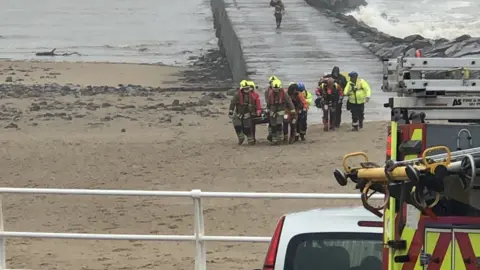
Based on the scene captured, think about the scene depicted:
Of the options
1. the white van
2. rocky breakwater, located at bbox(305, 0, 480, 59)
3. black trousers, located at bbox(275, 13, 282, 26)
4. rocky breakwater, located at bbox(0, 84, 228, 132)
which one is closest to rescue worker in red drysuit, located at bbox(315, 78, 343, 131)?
rocky breakwater, located at bbox(0, 84, 228, 132)

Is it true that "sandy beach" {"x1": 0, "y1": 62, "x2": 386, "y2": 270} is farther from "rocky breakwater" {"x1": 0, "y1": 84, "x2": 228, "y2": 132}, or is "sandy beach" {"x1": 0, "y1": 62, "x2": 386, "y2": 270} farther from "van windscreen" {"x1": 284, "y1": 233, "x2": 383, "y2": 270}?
"van windscreen" {"x1": 284, "y1": 233, "x2": 383, "y2": 270}

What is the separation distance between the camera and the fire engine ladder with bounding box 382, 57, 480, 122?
195 inches

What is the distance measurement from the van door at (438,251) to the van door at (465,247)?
0.09ft

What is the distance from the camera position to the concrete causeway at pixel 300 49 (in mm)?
33812

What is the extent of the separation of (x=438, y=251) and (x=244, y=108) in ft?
55.1

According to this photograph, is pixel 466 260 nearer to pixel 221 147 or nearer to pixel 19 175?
pixel 19 175

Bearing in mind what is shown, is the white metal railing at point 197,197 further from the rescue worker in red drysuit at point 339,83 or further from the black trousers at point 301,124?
the rescue worker in red drysuit at point 339,83

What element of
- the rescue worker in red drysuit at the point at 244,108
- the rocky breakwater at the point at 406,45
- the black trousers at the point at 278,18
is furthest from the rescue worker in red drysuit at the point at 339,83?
the black trousers at the point at 278,18

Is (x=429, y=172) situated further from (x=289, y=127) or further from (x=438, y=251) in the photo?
(x=289, y=127)

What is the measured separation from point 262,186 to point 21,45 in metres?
47.0

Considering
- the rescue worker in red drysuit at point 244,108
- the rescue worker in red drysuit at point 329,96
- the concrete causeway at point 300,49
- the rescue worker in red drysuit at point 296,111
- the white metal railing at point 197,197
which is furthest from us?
the concrete causeway at point 300,49

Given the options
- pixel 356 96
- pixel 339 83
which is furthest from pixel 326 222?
pixel 339 83

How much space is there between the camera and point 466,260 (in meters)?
4.66

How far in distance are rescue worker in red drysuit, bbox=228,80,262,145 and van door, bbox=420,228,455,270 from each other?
16.4 m
